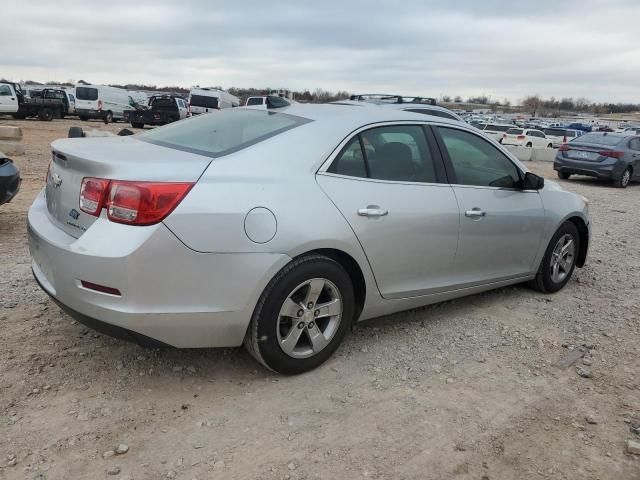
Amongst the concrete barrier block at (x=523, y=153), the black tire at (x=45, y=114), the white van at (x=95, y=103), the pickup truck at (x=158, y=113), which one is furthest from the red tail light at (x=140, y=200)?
the white van at (x=95, y=103)

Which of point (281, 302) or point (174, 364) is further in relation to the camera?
point (174, 364)

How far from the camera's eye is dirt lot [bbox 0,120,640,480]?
8.62ft

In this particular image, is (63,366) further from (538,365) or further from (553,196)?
(553,196)

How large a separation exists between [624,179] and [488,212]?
43.1 ft

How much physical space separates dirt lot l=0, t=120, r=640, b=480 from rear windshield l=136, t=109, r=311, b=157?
1.29 metres

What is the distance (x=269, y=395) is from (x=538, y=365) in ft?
5.96

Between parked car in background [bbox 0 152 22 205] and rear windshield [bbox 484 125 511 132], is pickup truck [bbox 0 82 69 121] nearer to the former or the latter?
rear windshield [bbox 484 125 511 132]

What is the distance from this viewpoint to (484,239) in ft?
13.8

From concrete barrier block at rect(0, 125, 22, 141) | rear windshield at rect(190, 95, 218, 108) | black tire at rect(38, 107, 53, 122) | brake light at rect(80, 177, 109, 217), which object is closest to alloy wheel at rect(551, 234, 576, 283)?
brake light at rect(80, 177, 109, 217)

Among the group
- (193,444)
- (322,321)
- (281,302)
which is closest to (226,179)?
(281,302)

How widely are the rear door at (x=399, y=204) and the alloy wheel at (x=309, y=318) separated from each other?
0.35 metres

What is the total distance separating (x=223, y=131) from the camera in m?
3.58

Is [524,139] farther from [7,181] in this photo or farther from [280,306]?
[280,306]

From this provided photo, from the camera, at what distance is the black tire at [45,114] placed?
1141 inches
